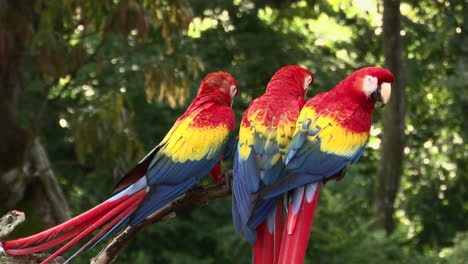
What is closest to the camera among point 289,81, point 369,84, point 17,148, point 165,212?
point 369,84

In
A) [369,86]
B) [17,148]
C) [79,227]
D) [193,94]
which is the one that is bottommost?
[193,94]

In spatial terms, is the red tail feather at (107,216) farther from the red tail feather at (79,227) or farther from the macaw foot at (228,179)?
the macaw foot at (228,179)

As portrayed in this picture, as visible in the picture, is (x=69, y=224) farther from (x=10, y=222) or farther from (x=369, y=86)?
(x=369, y=86)

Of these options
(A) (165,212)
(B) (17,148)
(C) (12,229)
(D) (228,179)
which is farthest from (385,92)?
(B) (17,148)

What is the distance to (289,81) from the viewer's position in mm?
1674

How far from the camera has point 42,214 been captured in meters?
4.16

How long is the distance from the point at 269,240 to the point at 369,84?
45 cm

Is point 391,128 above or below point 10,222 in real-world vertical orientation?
below

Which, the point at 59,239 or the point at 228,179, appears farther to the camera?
the point at 228,179

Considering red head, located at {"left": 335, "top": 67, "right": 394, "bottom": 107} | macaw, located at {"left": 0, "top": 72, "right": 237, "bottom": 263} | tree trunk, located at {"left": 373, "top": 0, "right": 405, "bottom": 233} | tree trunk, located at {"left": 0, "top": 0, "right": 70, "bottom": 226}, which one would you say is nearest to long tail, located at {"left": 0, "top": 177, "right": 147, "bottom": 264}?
macaw, located at {"left": 0, "top": 72, "right": 237, "bottom": 263}

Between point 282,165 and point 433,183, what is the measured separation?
641 cm

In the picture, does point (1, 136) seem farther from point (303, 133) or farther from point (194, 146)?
point (303, 133)

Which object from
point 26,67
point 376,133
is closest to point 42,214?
point 26,67

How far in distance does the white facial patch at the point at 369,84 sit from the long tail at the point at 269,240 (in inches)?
13.4
